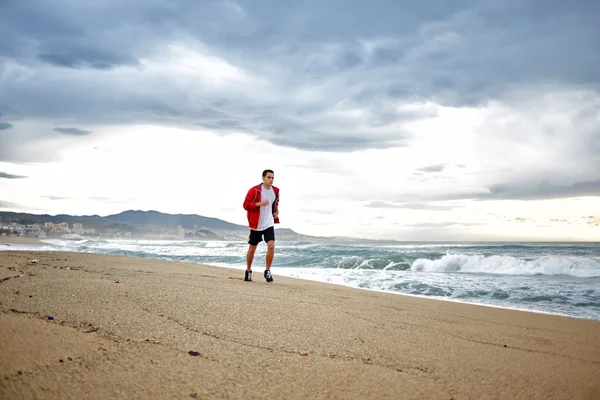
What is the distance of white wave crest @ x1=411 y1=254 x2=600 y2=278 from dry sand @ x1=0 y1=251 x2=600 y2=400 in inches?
551

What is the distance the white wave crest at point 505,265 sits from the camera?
16.3m

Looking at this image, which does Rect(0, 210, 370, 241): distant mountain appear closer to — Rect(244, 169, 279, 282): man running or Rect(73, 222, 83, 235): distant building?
Rect(73, 222, 83, 235): distant building

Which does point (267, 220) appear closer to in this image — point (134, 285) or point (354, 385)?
point (134, 285)

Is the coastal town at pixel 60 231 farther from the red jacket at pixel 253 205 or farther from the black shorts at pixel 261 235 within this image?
the red jacket at pixel 253 205

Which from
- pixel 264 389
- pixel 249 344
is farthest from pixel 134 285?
pixel 264 389

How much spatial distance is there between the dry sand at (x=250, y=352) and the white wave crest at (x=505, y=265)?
14005 millimetres

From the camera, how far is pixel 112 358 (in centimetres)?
199

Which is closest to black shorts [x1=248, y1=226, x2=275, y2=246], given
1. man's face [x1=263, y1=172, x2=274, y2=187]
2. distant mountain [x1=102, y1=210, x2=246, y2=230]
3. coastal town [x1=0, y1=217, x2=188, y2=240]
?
man's face [x1=263, y1=172, x2=274, y2=187]

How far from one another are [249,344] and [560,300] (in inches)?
300

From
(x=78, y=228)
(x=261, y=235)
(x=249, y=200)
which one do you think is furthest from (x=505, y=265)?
(x=78, y=228)

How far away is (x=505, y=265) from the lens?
1770cm

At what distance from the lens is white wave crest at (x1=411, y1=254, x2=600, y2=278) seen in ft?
53.6

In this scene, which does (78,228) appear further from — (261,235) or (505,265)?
(261,235)

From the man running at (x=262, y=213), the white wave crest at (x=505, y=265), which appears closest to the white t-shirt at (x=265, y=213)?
the man running at (x=262, y=213)
